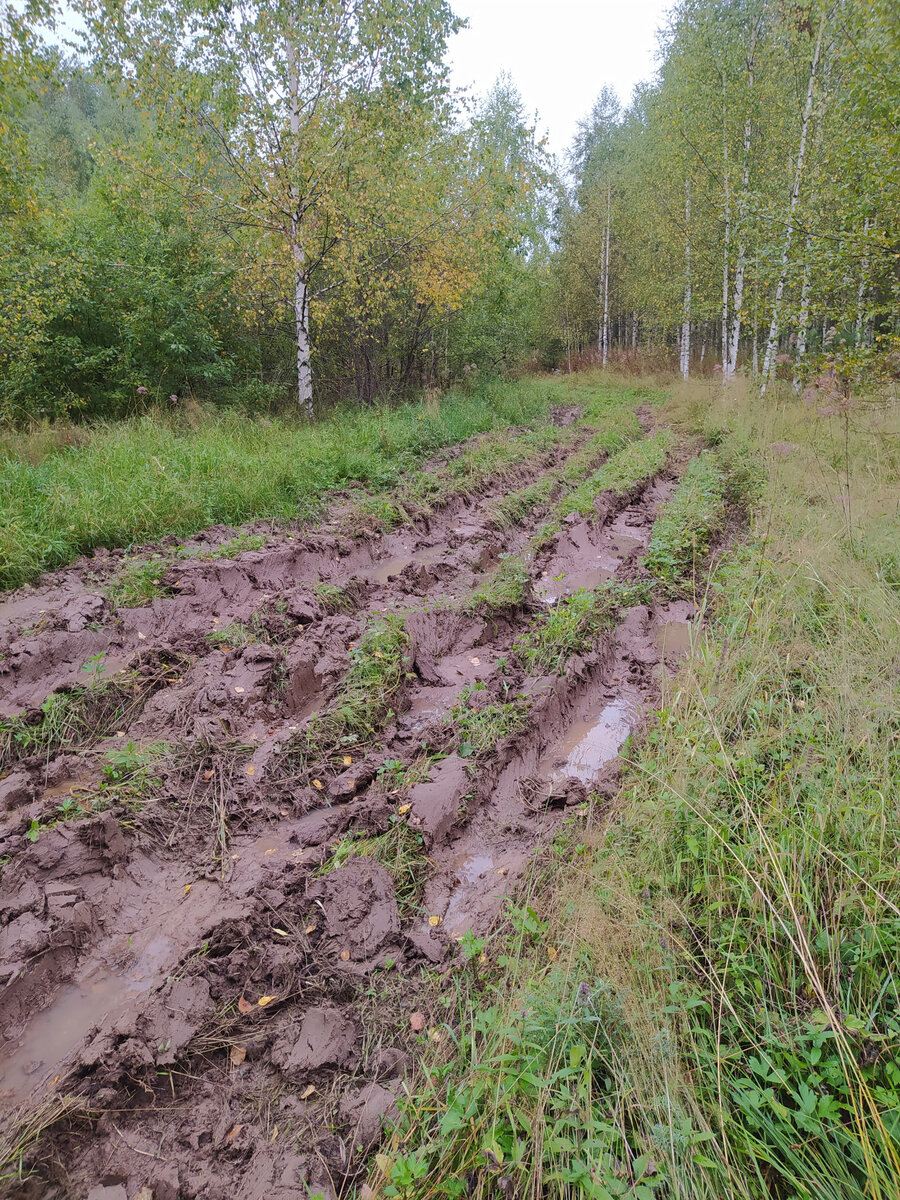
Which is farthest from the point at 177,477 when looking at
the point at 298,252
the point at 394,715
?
the point at 298,252

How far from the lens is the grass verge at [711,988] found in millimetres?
1586

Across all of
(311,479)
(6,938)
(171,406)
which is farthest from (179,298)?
(6,938)

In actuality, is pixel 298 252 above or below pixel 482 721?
above

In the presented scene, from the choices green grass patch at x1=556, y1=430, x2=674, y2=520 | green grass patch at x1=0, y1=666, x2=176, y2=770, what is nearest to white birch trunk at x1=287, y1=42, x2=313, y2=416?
green grass patch at x1=556, y1=430, x2=674, y2=520

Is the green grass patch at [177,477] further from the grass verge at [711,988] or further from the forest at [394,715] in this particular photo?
the grass verge at [711,988]

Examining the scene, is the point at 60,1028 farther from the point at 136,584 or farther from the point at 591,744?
the point at 136,584

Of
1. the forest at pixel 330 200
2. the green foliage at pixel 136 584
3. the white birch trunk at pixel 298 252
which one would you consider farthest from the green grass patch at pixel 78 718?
the white birch trunk at pixel 298 252

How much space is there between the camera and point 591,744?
4219mm

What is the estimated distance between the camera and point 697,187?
17906 mm

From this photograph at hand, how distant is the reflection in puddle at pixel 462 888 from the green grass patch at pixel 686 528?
3.79m

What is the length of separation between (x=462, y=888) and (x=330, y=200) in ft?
38.3

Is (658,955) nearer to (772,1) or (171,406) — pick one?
(171,406)

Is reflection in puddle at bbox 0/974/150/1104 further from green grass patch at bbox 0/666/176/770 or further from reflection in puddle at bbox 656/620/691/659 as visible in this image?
reflection in puddle at bbox 656/620/691/659

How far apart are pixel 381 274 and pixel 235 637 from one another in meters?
11.1
